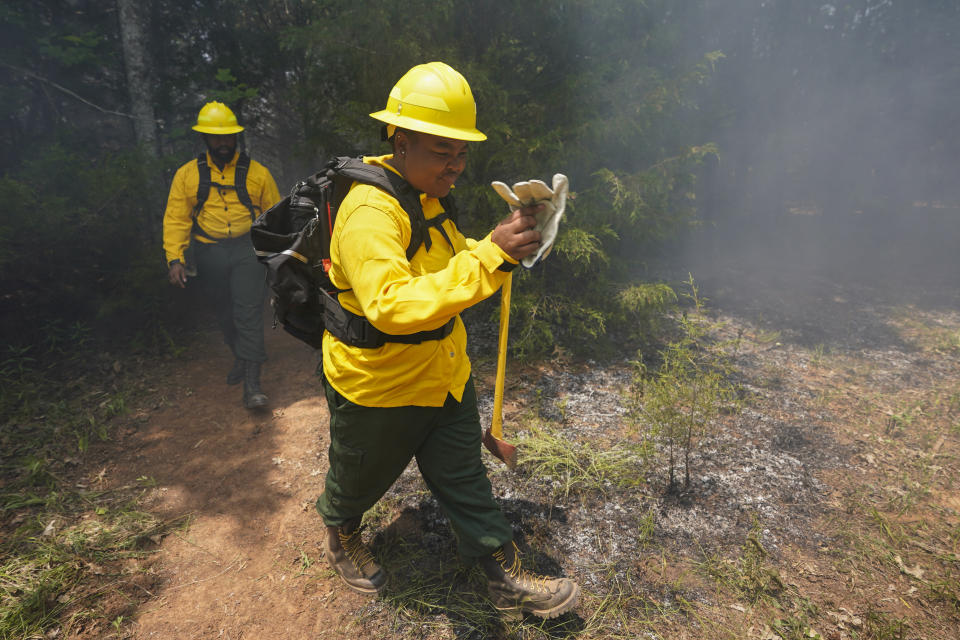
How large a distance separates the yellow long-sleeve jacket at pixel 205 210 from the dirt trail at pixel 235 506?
1483mm

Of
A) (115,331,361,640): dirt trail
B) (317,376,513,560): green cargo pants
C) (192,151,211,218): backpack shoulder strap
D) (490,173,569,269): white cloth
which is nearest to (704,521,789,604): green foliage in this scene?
(317,376,513,560): green cargo pants

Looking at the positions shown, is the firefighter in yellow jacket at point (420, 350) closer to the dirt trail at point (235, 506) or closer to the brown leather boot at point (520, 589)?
the brown leather boot at point (520, 589)

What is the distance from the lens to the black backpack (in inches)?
72.7

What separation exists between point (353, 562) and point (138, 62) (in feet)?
23.5

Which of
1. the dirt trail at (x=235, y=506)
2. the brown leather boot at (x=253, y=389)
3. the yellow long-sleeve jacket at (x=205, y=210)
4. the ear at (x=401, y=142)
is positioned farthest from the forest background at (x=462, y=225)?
the ear at (x=401, y=142)

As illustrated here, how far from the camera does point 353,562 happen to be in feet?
8.16

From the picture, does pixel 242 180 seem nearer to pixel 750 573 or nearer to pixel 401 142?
pixel 401 142

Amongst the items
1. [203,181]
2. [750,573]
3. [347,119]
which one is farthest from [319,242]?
[347,119]

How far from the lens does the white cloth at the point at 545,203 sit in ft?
4.79

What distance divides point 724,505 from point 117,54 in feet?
30.8

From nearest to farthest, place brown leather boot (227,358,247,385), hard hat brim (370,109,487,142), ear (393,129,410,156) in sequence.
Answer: hard hat brim (370,109,487,142) < ear (393,129,410,156) < brown leather boot (227,358,247,385)

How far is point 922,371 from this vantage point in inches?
188

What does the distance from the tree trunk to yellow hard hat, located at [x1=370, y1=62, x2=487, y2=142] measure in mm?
6005

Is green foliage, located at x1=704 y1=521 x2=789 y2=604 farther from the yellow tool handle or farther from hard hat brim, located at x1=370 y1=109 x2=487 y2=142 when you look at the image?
hard hat brim, located at x1=370 y1=109 x2=487 y2=142
